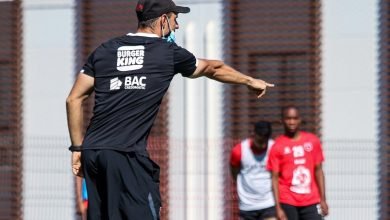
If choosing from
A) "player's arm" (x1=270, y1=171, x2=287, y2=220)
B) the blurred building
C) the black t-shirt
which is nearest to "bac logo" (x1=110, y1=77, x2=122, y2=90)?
the black t-shirt

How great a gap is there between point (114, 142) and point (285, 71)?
8.54 metres

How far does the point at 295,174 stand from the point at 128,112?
5065mm

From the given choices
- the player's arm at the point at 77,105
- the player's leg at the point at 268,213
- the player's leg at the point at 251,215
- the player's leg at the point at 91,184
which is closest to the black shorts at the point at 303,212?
the player's leg at the point at 268,213

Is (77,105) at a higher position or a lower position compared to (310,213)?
higher

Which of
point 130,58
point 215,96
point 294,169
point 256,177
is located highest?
point 130,58

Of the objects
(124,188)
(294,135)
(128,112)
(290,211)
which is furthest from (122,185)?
(294,135)

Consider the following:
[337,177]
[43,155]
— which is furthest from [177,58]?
[43,155]

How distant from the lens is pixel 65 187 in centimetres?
1538

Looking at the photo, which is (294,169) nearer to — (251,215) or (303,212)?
(303,212)

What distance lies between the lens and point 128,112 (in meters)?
6.48

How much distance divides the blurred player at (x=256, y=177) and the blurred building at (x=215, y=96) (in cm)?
233

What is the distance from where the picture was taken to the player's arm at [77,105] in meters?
6.68

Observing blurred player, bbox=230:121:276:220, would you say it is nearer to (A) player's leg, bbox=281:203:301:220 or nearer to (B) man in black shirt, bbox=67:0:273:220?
(A) player's leg, bbox=281:203:301:220

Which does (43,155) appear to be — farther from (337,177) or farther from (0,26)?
(337,177)
